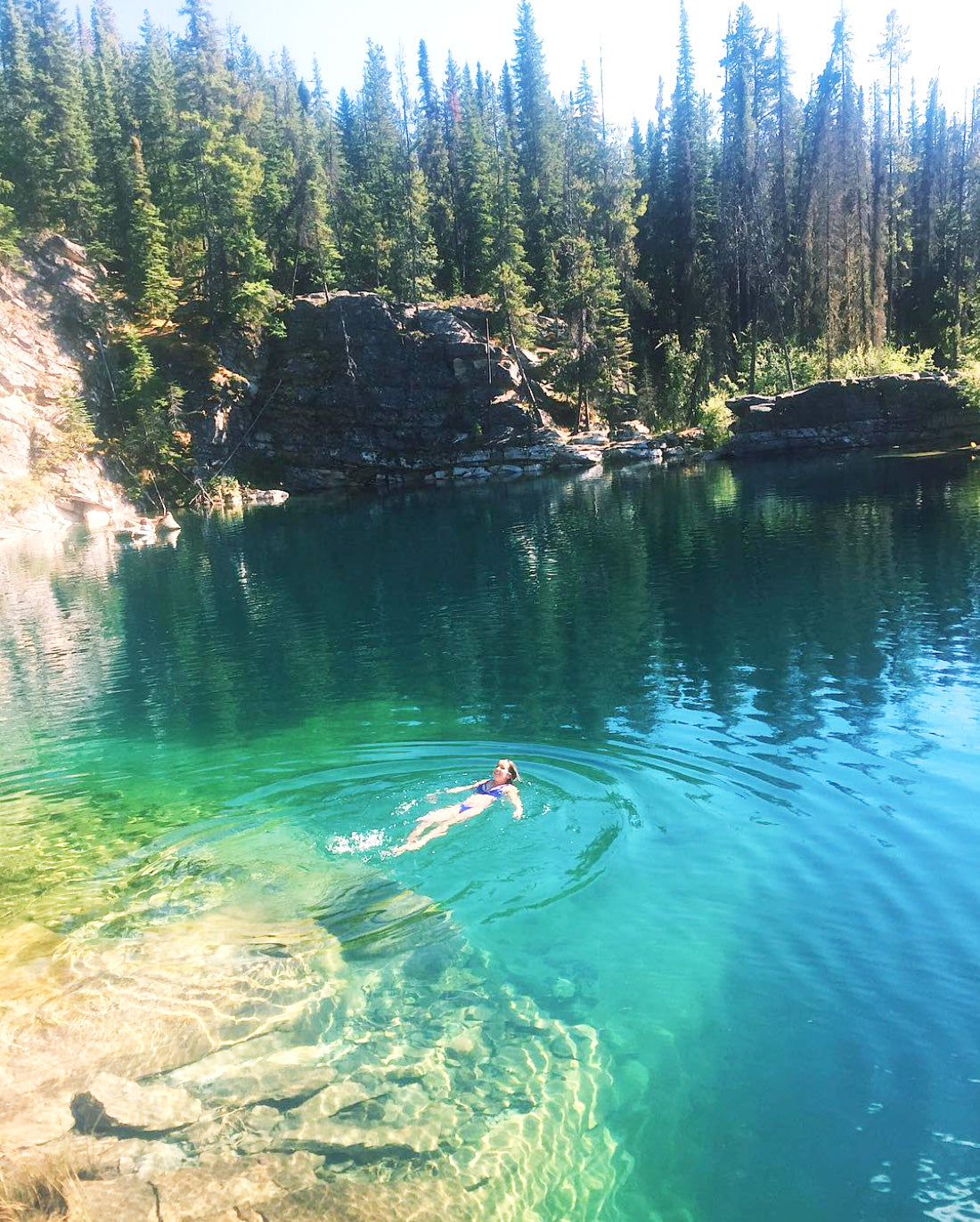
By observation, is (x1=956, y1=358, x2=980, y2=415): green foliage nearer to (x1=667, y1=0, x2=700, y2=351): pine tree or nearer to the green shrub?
(x1=667, y1=0, x2=700, y2=351): pine tree

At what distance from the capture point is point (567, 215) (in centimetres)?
8744

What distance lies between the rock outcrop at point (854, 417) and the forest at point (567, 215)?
5.50 m

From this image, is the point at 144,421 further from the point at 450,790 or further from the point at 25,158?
the point at 450,790

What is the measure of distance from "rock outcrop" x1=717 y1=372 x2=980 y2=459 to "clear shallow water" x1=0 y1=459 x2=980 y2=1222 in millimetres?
42621

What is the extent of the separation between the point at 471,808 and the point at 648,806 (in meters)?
2.65

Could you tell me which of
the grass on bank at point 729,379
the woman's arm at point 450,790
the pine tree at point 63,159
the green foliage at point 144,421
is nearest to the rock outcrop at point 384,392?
the green foliage at point 144,421

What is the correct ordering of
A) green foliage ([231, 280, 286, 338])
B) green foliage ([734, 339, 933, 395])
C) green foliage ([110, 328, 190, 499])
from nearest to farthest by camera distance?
green foliage ([110, 328, 190, 499]), green foliage ([734, 339, 933, 395]), green foliage ([231, 280, 286, 338])

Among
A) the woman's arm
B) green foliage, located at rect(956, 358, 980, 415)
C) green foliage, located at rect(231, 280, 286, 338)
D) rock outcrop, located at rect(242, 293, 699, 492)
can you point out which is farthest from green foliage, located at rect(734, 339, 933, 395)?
the woman's arm

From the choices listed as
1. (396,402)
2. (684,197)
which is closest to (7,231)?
(396,402)

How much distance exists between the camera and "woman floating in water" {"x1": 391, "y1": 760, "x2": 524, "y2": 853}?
11812mm

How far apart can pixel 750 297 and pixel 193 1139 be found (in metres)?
89.3

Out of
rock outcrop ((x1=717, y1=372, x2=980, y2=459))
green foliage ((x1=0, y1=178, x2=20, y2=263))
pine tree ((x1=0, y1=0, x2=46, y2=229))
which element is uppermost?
pine tree ((x1=0, y1=0, x2=46, y2=229))

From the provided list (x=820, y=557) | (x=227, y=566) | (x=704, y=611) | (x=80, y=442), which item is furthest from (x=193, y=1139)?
(x=80, y=442)

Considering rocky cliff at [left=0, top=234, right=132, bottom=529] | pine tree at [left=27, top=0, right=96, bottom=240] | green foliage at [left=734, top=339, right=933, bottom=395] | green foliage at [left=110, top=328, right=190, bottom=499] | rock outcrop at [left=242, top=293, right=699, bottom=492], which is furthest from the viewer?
rock outcrop at [left=242, top=293, right=699, bottom=492]
